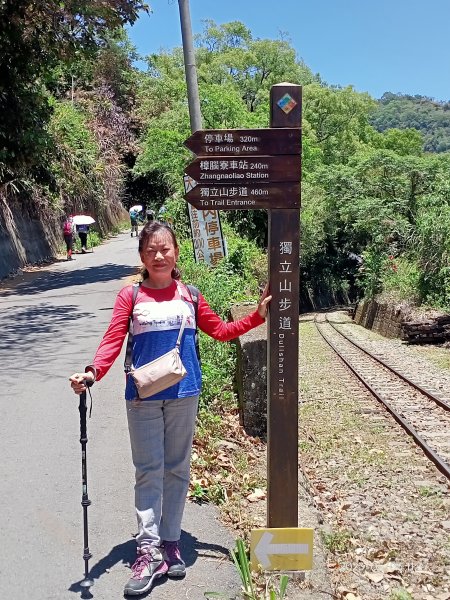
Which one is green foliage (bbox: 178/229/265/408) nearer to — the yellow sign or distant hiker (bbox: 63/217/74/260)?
the yellow sign

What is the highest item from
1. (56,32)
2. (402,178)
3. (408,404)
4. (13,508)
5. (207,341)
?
(56,32)

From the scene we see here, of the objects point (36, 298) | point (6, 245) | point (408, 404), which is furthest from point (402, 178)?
point (408, 404)

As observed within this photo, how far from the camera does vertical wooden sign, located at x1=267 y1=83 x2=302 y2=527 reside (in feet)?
12.4

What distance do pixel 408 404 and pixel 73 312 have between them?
6.99 metres

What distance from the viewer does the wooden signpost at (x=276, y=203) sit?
3.78m

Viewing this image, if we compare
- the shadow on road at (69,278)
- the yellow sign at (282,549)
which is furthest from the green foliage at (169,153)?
the yellow sign at (282,549)

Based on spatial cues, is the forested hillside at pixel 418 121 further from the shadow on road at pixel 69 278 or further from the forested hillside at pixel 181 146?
Answer: the shadow on road at pixel 69 278

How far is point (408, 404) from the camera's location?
10.6 metres

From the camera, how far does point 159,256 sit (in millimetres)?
3709

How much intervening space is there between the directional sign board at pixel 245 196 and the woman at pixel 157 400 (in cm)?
27

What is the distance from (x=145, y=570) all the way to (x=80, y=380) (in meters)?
1.08

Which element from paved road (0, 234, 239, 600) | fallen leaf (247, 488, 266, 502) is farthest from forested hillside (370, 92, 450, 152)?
fallen leaf (247, 488, 266, 502)

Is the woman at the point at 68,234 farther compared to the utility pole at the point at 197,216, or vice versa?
the woman at the point at 68,234

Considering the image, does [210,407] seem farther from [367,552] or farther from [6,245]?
[6,245]
